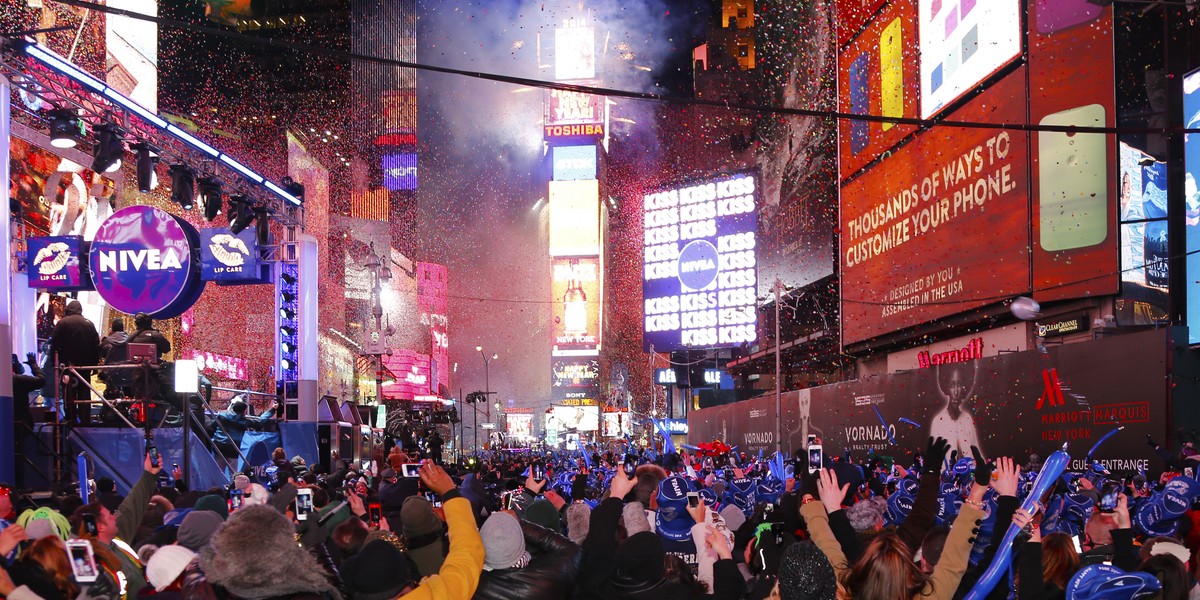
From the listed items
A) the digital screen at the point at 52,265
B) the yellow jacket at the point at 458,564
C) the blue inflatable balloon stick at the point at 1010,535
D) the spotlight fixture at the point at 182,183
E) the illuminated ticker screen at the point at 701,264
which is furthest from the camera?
the illuminated ticker screen at the point at 701,264

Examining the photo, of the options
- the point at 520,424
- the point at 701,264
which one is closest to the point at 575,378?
the point at 520,424

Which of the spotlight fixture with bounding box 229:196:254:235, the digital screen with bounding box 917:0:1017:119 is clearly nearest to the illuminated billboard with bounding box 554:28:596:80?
the digital screen with bounding box 917:0:1017:119

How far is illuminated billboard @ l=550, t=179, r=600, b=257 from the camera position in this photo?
15788 cm

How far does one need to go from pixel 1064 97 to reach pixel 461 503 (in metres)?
21.9

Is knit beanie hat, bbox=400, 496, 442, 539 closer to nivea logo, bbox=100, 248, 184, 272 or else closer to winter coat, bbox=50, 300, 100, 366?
winter coat, bbox=50, 300, 100, 366

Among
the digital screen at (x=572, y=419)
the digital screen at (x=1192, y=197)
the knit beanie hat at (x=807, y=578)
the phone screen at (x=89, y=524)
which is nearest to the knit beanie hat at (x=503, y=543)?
the knit beanie hat at (x=807, y=578)

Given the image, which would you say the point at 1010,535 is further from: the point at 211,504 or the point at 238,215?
the point at 238,215

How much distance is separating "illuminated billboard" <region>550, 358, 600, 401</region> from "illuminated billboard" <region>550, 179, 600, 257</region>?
609 inches

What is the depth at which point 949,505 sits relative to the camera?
9164 mm

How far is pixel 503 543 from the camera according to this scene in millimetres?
4840

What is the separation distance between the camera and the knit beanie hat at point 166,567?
4.57 m

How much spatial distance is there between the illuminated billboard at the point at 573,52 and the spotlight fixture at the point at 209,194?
510ft

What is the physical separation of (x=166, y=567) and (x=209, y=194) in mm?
17628

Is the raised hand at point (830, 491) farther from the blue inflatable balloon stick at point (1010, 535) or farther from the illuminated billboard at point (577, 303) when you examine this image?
the illuminated billboard at point (577, 303)
